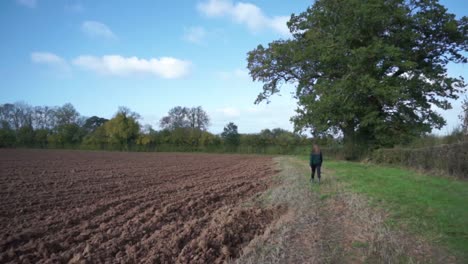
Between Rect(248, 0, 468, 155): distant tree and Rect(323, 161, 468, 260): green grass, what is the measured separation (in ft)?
39.9

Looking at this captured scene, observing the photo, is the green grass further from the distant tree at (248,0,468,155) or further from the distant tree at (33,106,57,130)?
the distant tree at (33,106,57,130)

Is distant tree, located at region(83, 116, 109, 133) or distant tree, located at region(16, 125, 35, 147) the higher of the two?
distant tree, located at region(83, 116, 109, 133)

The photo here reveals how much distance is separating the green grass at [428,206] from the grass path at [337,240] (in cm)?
31

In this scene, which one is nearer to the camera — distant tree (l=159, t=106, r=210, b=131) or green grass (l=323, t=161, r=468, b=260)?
green grass (l=323, t=161, r=468, b=260)

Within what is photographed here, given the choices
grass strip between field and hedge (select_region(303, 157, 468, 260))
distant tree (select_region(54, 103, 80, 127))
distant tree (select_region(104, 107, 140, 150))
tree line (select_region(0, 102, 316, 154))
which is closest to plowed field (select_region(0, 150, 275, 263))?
grass strip between field and hedge (select_region(303, 157, 468, 260))

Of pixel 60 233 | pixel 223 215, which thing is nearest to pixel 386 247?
pixel 223 215

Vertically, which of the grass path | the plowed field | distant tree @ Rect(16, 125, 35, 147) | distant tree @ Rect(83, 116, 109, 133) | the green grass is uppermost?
distant tree @ Rect(83, 116, 109, 133)

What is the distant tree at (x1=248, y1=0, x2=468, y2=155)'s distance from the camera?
2284 cm

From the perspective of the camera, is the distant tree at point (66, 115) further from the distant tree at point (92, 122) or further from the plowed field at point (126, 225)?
the plowed field at point (126, 225)

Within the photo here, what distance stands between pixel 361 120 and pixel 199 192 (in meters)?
19.0

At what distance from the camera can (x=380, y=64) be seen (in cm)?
2331

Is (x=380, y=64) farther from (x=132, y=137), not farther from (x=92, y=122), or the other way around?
(x=92, y=122)

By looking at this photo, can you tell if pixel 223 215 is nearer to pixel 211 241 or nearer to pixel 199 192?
pixel 211 241

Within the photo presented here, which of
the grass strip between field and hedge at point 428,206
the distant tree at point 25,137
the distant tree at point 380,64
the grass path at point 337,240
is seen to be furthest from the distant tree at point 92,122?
the grass path at point 337,240
